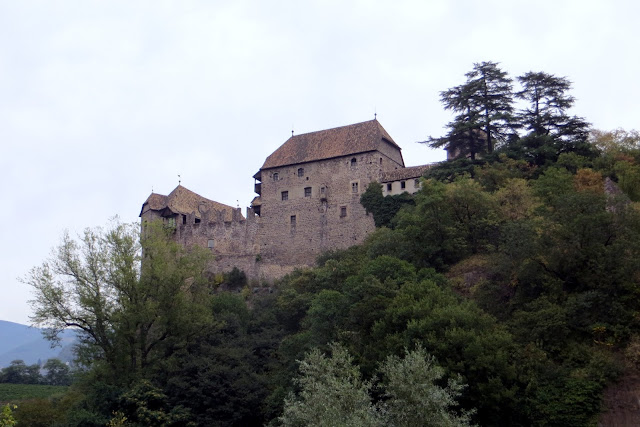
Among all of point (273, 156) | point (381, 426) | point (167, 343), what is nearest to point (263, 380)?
point (167, 343)

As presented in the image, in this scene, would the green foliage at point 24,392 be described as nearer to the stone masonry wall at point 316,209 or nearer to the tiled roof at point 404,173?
the stone masonry wall at point 316,209

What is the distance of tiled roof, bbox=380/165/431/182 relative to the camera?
1930 inches

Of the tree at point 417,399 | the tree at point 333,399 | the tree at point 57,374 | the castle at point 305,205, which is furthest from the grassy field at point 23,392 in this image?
the tree at point 417,399

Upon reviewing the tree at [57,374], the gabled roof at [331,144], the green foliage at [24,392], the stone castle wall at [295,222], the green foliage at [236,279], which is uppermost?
the gabled roof at [331,144]

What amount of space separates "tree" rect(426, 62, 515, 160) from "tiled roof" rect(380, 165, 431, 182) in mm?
2322

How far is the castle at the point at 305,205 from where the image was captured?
5019 centimetres

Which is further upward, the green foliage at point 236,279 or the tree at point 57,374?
the green foliage at point 236,279

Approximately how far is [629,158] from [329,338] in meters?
20.9

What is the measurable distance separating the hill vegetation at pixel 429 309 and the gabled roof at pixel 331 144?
5.23 meters

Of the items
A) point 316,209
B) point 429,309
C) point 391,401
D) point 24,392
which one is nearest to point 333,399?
point 391,401

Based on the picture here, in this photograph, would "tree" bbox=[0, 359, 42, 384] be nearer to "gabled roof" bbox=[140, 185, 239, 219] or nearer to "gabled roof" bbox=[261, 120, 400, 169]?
"gabled roof" bbox=[140, 185, 239, 219]

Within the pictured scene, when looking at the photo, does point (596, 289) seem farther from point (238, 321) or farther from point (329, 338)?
point (238, 321)

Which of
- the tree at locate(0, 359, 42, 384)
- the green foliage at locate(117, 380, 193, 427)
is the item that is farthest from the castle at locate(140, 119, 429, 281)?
the tree at locate(0, 359, 42, 384)

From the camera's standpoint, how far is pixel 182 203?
192 ft
